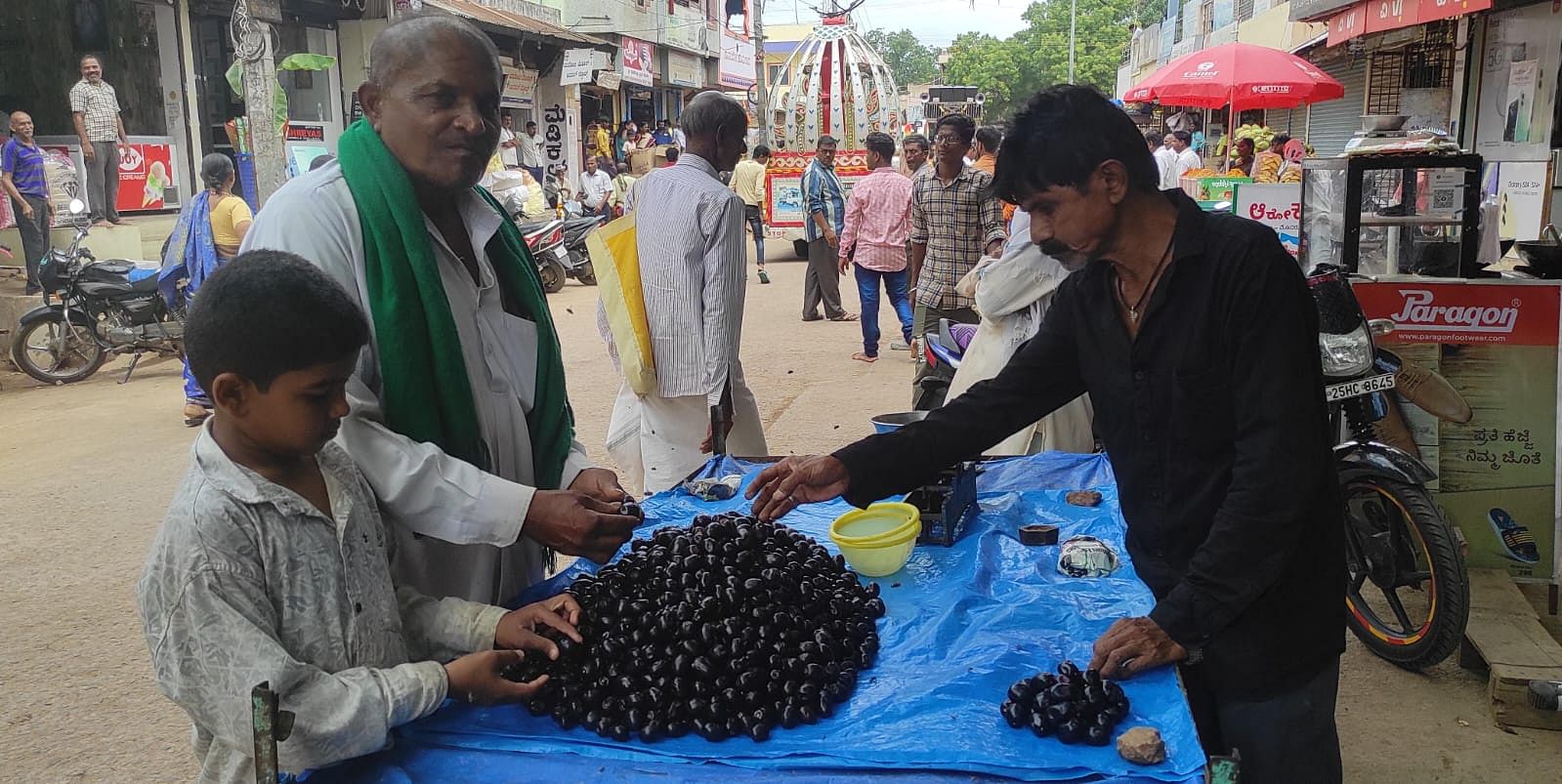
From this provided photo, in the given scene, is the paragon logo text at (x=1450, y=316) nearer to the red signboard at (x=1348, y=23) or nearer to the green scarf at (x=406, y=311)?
the green scarf at (x=406, y=311)

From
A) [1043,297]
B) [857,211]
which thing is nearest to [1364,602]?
[1043,297]

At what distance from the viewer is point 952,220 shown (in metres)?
6.92

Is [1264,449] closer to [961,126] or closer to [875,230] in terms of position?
[961,126]

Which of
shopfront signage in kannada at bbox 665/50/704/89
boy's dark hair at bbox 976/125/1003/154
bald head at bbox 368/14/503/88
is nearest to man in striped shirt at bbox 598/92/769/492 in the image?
bald head at bbox 368/14/503/88

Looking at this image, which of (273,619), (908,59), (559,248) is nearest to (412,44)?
(273,619)

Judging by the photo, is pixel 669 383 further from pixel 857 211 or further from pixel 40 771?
pixel 857 211

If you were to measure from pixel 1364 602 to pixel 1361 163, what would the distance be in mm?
1844

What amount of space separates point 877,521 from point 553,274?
39.3 feet

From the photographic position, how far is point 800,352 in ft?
32.1

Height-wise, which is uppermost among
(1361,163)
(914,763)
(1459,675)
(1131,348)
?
(1361,163)

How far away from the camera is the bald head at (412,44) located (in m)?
2.07

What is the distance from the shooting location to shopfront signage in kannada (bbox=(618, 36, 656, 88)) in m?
24.9

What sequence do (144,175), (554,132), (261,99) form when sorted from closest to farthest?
(261,99) → (144,175) → (554,132)

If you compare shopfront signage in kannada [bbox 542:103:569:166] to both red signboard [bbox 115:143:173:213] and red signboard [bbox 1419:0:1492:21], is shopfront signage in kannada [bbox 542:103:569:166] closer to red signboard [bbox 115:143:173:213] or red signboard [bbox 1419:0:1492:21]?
red signboard [bbox 115:143:173:213]
